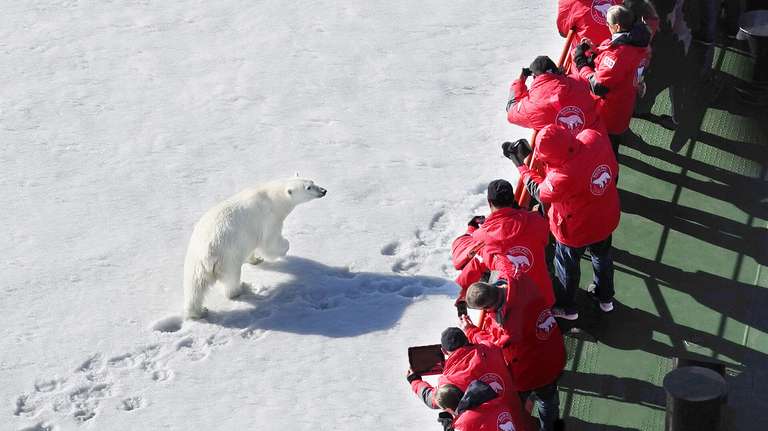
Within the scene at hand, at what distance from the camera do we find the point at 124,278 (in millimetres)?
9156

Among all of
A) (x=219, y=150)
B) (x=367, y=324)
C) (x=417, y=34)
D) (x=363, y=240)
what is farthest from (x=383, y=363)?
(x=417, y=34)

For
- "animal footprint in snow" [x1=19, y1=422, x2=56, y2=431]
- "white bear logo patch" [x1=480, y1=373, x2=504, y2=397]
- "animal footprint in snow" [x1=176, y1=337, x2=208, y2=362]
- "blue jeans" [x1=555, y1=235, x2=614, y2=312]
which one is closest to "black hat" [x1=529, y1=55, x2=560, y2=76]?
"blue jeans" [x1=555, y1=235, x2=614, y2=312]

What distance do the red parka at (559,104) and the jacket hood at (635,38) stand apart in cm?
52

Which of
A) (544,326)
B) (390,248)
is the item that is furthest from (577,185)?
(390,248)

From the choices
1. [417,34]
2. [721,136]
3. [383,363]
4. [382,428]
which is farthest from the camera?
[417,34]

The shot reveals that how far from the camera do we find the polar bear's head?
29.8 feet

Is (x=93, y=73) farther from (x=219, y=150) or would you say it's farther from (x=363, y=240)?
(x=363, y=240)

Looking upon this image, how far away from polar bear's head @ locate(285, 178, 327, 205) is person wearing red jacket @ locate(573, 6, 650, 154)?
92.6 inches

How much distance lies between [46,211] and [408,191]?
3.28 m

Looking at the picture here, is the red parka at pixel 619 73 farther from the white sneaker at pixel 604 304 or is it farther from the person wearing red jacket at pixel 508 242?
the person wearing red jacket at pixel 508 242

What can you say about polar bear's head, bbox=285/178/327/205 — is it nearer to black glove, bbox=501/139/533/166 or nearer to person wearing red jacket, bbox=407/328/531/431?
black glove, bbox=501/139/533/166

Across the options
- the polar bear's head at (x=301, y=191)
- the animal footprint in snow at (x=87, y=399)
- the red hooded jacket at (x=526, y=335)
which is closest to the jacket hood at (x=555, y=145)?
the red hooded jacket at (x=526, y=335)

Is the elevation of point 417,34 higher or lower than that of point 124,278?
higher

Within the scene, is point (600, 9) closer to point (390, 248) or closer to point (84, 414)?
point (390, 248)
